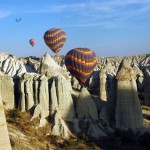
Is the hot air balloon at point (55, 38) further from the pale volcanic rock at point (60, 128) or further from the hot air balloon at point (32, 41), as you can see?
the pale volcanic rock at point (60, 128)

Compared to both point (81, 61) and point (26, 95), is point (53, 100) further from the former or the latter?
point (81, 61)

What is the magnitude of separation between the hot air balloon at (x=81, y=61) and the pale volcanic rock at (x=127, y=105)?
9144 mm

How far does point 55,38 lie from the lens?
63.9 m

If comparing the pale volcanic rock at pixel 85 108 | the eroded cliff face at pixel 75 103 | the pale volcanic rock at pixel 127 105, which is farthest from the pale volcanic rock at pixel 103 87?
the pale volcanic rock at pixel 85 108

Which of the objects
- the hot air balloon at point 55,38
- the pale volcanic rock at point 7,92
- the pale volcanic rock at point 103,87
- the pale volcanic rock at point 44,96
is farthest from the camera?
the hot air balloon at point 55,38

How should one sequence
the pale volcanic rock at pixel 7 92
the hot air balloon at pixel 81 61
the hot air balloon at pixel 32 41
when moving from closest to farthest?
1. the pale volcanic rock at pixel 7 92
2. the hot air balloon at pixel 81 61
3. the hot air balloon at pixel 32 41

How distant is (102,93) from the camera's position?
46.2 metres

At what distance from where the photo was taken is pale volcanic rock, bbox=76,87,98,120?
31609mm

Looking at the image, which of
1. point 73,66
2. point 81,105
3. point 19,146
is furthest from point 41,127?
point 73,66

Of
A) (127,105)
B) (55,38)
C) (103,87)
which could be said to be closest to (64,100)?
(127,105)

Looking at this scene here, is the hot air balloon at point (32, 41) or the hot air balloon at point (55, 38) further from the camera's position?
the hot air balloon at point (32, 41)

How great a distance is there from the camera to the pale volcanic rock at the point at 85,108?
104ft

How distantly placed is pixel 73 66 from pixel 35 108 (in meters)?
11.6

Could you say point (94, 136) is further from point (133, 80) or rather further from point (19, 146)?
point (19, 146)
